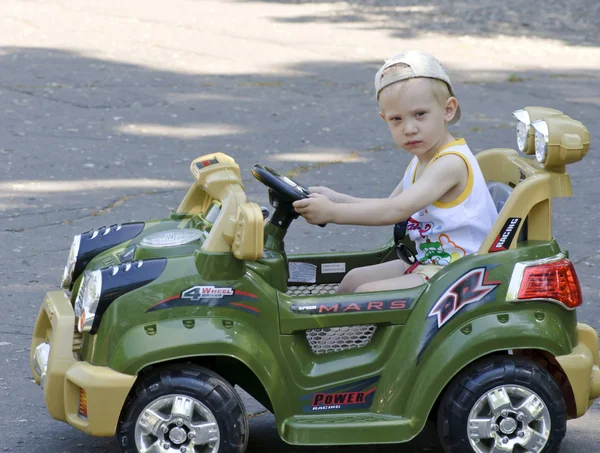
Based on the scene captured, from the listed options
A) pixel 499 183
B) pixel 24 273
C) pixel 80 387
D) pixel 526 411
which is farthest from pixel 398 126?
pixel 24 273

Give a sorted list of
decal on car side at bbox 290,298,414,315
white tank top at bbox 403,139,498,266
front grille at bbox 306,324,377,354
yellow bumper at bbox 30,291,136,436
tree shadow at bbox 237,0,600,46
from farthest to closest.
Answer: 1. tree shadow at bbox 237,0,600,46
2. white tank top at bbox 403,139,498,266
3. front grille at bbox 306,324,377,354
4. decal on car side at bbox 290,298,414,315
5. yellow bumper at bbox 30,291,136,436

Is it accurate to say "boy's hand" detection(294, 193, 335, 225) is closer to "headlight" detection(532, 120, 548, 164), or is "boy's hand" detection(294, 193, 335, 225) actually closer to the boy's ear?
the boy's ear

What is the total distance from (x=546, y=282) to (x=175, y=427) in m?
1.19

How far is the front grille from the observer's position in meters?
3.24

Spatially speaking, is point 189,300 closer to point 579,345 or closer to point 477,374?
point 477,374

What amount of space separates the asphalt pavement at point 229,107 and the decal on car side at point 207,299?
640 millimetres

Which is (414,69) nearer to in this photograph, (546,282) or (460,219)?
(460,219)

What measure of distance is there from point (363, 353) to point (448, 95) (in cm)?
89

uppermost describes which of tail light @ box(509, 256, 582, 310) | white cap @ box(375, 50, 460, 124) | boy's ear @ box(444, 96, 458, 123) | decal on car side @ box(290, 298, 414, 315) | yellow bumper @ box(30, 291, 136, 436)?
white cap @ box(375, 50, 460, 124)

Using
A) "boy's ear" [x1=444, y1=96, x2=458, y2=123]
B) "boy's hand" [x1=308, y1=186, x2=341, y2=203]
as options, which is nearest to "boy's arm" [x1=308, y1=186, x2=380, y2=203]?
"boy's hand" [x1=308, y1=186, x2=341, y2=203]

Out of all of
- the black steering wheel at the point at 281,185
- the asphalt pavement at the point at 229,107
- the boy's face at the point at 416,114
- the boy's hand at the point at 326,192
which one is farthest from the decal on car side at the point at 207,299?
the boy's face at the point at 416,114

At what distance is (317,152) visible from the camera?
288 inches

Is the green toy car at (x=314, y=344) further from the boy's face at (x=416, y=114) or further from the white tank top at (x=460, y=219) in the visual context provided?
the boy's face at (x=416, y=114)

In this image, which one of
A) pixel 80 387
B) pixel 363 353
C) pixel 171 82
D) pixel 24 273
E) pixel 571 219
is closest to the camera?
pixel 80 387
